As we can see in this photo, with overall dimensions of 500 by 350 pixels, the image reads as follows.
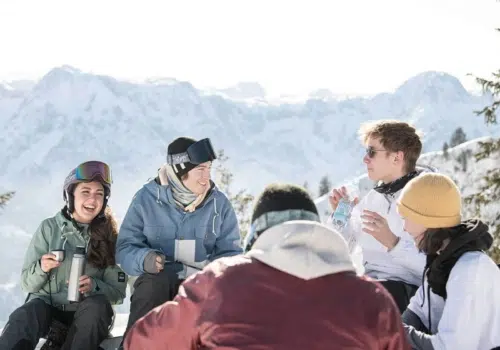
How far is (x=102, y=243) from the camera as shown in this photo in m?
4.34

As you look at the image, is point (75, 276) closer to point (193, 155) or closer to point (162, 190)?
point (162, 190)

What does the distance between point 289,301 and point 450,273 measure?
49.2 inches

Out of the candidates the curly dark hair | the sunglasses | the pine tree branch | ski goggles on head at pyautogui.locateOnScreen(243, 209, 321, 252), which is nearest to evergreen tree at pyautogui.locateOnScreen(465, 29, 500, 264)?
the sunglasses

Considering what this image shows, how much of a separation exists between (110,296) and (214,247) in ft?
2.67

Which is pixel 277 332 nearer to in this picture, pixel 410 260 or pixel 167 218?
pixel 410 260

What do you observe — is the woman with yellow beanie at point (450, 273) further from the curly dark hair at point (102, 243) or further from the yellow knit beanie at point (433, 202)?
the curly dark hair at point (102, 243)

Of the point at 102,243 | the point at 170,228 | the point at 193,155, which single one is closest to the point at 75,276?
the point at 102,243

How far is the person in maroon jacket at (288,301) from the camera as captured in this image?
1.90 metres

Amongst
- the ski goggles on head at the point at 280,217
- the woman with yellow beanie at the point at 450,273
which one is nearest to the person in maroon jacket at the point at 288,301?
the ski goggles on head at the point at 280,217

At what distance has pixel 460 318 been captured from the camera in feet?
9.01

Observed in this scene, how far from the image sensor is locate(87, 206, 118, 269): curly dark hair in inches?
170

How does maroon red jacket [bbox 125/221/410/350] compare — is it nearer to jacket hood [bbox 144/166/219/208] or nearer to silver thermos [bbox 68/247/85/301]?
silver thermos [bbox 68/247/85/301]

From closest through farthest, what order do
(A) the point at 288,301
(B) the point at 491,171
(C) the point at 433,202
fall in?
(A) the point at 288,301 < (C) the point at 433,202 < (B) the point at 491,171

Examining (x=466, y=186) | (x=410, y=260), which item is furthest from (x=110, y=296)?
(x=466, y=186)
